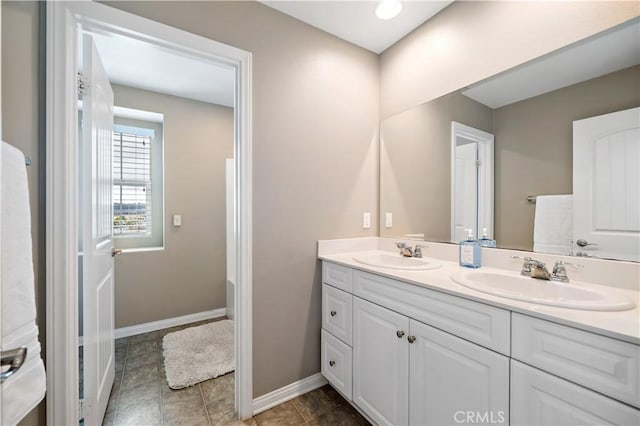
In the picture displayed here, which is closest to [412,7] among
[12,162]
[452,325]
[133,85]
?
[452,325]

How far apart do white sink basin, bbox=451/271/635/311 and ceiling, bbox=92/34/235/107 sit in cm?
201

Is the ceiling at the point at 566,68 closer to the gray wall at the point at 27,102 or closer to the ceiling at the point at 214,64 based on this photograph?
the ceiling at the point at 214,64

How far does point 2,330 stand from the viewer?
24.3 inches

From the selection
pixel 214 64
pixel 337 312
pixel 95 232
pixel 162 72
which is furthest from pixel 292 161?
pixel 162 72

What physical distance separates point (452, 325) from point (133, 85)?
130 inches

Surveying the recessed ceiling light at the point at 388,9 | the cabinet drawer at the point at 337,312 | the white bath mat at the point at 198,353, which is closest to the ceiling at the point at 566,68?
the recessed ceiling light at the point at 388,9

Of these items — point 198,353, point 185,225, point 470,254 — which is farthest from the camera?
point 185,225

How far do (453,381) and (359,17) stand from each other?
2066 mm

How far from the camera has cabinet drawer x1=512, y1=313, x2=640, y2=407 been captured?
0.68 m

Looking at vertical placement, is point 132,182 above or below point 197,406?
above

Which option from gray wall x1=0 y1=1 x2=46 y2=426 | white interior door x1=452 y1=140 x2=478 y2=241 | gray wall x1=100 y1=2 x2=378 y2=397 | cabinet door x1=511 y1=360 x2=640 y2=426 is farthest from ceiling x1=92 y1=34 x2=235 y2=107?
cabinet door x1=511 y1=360 x2=640 y2=426

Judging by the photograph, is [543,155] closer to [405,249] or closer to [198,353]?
[405,249]

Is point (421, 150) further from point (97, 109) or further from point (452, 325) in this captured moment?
point (97, 109)

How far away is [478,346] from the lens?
38.4 inches
